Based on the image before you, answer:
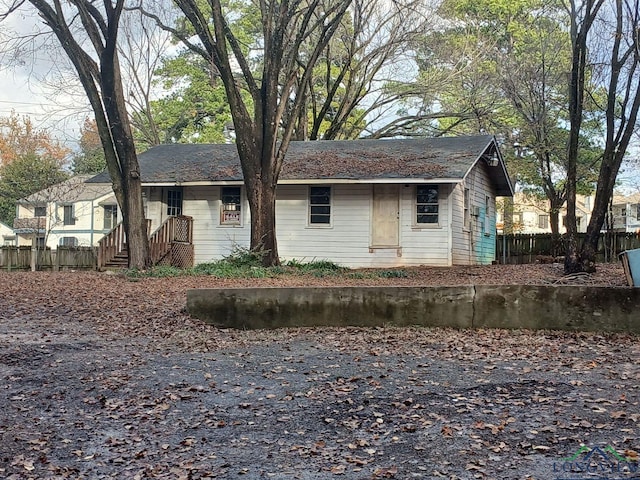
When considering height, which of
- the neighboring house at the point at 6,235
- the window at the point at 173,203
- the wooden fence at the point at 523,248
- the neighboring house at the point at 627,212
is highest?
the neighboring house at the point at 627,212

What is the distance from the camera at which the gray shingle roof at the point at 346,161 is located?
1688cm

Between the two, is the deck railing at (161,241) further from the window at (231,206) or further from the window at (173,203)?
A: the window at (231,206)

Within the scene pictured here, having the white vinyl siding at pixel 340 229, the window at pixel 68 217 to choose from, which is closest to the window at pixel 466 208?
the white vinyl siding at pixel 340 229

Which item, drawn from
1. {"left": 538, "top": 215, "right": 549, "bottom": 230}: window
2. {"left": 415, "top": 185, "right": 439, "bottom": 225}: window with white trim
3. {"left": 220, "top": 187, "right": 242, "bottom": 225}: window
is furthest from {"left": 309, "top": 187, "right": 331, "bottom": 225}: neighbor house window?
{"left": 538, "top": 215, "right": 549, "bottom": 230}: window

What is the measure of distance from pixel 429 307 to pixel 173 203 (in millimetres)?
13406

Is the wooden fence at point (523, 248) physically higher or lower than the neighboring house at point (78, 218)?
lower

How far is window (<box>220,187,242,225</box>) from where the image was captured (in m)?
18.7

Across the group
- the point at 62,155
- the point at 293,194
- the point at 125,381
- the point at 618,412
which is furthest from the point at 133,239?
the point at 62,155

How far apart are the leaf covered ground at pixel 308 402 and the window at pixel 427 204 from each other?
394 inches

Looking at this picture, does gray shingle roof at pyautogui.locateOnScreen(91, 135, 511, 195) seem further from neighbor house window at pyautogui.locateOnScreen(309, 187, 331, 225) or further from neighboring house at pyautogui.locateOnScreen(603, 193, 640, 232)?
neighboring house at pyautogui.locateOnScreen(603, 193, 640, 232)

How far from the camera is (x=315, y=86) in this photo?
2842 centimetres

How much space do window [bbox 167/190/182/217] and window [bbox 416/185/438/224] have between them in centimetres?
743

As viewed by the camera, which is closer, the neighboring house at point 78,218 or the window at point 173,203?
the window at point 173,203

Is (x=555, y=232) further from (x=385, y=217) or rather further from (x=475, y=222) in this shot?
(x=385, y=217)
